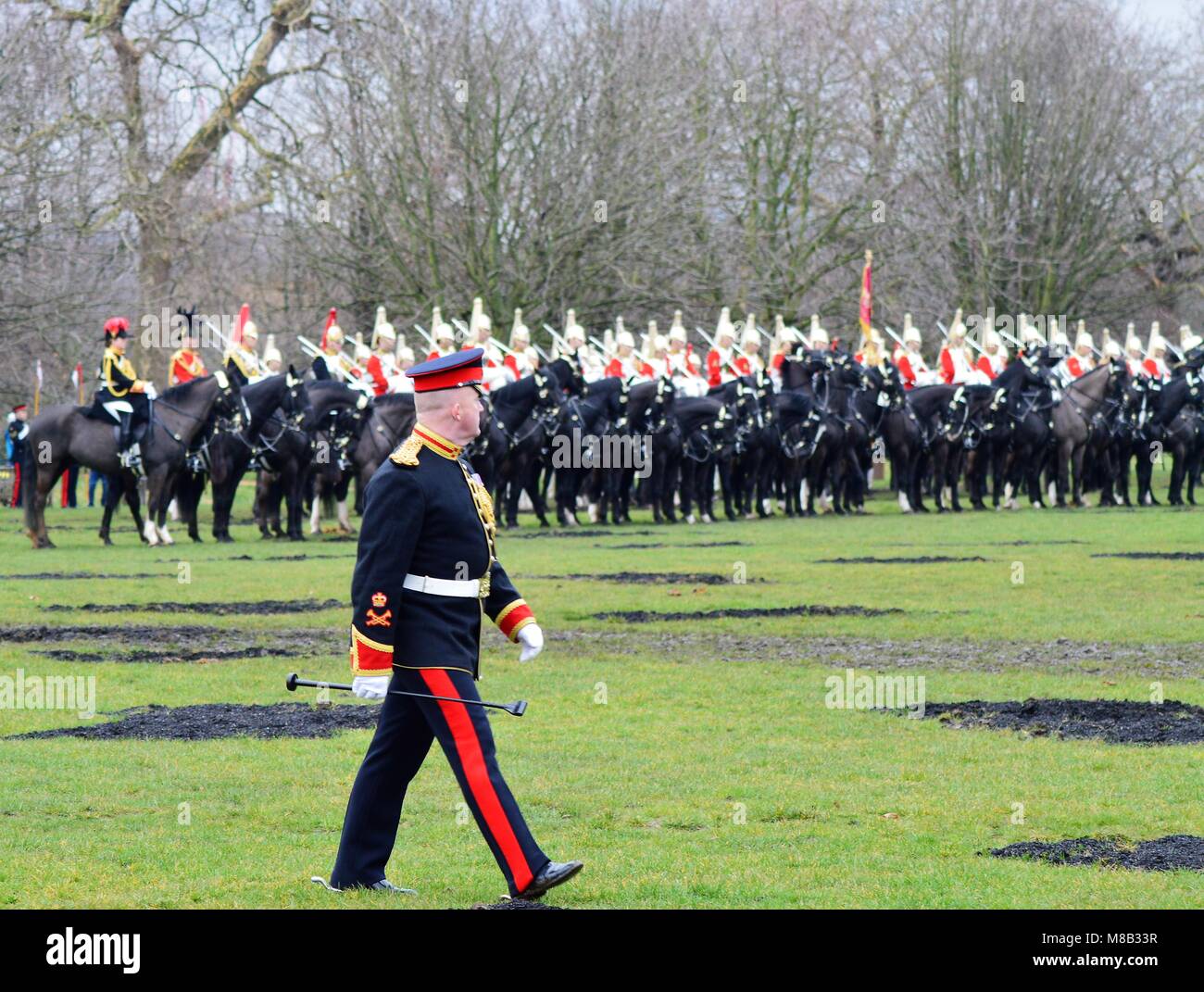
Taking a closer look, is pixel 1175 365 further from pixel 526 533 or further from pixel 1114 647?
pixel 1114 647

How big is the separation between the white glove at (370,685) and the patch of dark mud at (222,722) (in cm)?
441

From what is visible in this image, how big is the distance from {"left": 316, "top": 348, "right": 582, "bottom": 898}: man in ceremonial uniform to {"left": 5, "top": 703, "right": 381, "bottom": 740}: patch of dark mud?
13.3 feet

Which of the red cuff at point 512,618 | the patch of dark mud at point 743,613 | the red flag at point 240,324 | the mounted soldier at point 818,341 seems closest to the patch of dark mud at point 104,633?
the patch of dark mud at point 743,613

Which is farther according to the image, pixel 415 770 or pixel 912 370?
pixel 912 370

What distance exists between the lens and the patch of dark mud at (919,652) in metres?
14.2

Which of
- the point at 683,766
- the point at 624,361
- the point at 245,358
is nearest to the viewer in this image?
the point at 683,766

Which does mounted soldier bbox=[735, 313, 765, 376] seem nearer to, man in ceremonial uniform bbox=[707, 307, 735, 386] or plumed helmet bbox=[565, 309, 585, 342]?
man in ceremonial uniform bbox=[707, 307, 735, 386]

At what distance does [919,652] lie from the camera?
15.1 meters

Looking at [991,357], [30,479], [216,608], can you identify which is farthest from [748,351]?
[216,608]

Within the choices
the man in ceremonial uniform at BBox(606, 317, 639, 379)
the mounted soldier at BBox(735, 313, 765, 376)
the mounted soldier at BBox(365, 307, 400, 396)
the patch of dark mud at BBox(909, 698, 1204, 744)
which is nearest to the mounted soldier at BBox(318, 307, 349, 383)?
the mounted soldier at BBox(365, 307, 400, 396)

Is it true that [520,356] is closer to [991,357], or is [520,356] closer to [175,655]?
[991,357]

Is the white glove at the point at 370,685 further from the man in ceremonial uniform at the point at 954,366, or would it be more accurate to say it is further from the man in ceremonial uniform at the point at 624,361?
the man in ceremonial uniform at the point at 954,366

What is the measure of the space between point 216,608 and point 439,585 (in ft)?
37.9

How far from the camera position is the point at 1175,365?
125ft
